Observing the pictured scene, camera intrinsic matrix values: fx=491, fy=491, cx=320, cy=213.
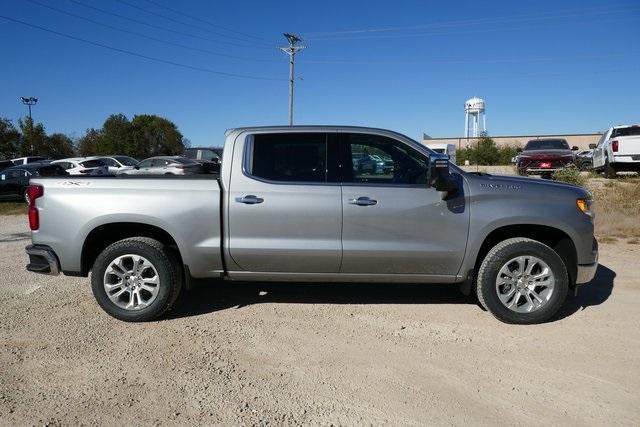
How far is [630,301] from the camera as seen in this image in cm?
519

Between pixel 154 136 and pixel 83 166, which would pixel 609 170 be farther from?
pixel 154 136

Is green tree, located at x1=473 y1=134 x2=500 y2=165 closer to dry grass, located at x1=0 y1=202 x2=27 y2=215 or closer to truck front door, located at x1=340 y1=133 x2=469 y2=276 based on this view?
dry grass, located at x1=0 y1=202 x2=27 y2=215

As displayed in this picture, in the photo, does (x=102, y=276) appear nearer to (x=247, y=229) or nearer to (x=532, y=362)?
(x=247, y=229)

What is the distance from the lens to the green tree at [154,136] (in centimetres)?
7000

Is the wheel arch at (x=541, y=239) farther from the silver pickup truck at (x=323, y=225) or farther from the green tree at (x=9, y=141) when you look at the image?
the green tree at (x=9, y=141)

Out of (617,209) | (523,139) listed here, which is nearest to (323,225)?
(617,209)

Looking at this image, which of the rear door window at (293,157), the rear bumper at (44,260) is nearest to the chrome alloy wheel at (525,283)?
the rear door window at (293,157)

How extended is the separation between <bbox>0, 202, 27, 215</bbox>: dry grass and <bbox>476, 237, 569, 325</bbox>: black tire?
1417 centimetres

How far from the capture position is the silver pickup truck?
447 centimetres

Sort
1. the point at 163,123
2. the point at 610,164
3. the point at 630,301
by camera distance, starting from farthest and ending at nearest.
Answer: the point at 163,123 < the point at 610,164 < the point at 630,301

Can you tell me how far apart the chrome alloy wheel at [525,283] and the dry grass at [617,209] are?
193 inches

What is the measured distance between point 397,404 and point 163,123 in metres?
77.8

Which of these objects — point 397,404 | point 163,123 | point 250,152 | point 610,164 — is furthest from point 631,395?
point 163,123

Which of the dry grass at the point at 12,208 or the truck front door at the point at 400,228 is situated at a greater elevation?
the truck front door at the point at 400,228
